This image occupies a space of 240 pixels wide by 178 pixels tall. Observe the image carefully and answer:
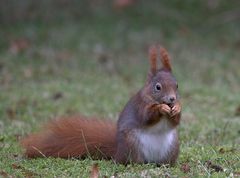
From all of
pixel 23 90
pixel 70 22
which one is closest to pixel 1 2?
pixel 70 22

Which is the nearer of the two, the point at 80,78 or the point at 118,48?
the point at 80,78

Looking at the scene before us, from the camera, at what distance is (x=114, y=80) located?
30.8 ft

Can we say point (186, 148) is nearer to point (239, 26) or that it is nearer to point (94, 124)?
point (94, 124)

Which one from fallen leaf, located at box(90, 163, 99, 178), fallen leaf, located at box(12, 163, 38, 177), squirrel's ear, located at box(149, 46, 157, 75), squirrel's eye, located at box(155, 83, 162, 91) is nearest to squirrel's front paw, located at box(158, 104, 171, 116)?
squirrel's eye, located at box(155, 83, 162, 91)

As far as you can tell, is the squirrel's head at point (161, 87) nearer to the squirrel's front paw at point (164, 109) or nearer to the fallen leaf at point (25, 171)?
the squirrel's front paw at point (164, 109)

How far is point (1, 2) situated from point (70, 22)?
1287mm

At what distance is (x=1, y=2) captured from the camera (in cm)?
1130

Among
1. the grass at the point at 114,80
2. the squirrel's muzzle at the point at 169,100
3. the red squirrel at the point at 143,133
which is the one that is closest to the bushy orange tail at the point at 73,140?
the red squirrel at the point at 143,133

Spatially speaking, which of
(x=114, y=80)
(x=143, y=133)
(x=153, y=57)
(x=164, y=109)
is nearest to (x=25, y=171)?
(x=143, y=133)

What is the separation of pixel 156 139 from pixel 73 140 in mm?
709

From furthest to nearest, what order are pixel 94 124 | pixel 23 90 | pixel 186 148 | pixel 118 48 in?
pixel 118 48 → pixel 23 90 → pixel 186 148 → pixel 94 124

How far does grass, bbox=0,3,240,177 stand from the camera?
15.0 feet

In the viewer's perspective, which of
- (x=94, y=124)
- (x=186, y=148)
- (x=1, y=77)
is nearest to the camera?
(x=94, y=124)

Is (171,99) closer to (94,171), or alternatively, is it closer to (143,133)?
(143,133)
